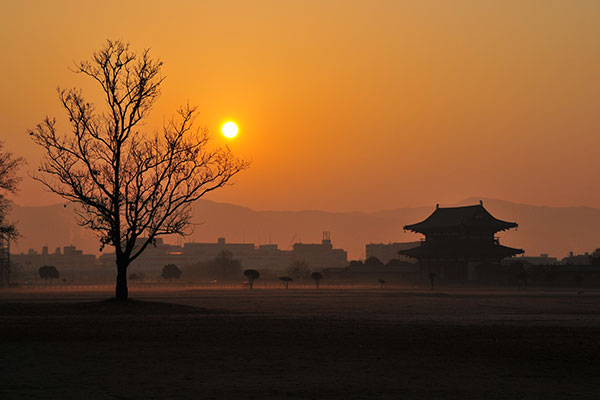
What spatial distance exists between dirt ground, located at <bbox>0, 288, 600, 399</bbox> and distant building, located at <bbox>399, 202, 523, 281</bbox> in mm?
75357

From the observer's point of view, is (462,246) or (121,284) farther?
(462,246)

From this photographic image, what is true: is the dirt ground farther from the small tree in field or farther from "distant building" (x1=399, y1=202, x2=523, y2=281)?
the small tree in field

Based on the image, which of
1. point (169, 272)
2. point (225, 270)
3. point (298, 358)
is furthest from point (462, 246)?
point (298, 358)

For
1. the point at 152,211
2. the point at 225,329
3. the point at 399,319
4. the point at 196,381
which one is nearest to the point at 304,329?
the point at 225,329

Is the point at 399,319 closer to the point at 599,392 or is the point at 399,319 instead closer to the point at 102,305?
the point at 102,305

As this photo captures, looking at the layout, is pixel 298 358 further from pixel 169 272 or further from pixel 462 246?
pixel 169 272

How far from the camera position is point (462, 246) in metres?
113

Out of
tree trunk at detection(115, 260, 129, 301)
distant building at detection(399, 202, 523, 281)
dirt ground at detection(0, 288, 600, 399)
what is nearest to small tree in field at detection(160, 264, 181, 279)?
distant building at detection(399, 202, 523, 281)

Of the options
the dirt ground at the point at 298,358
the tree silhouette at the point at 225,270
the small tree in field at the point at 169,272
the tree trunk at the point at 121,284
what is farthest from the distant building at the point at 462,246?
the dirt ground at the point at 298,358

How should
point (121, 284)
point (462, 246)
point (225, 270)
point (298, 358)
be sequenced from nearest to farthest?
point (298, 358) < point (121, 284) < point (462, 246) < point (225, 270)

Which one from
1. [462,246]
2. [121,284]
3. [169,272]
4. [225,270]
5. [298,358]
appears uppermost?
[462,246]

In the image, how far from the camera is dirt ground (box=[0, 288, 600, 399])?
56.5ft

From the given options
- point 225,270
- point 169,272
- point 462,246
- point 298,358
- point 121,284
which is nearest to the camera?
point 298,358

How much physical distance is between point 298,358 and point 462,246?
93794 millimetres
